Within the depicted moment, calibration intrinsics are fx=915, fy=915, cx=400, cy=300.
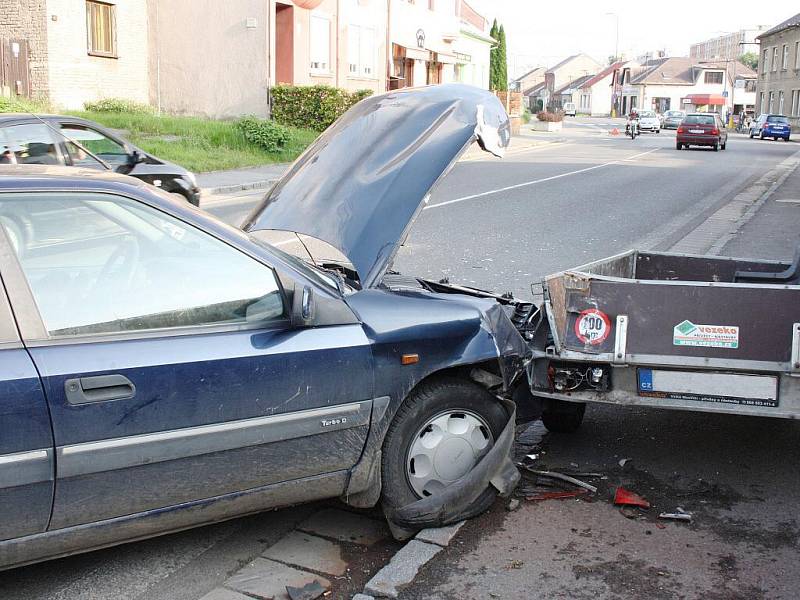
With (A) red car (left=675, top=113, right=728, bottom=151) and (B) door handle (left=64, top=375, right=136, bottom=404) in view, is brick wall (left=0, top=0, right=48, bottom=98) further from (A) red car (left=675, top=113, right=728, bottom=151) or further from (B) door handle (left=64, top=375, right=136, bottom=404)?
(A) red car (left=675, top=113, right=728, bottom=151)

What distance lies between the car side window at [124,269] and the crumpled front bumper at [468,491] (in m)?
→ 1.06

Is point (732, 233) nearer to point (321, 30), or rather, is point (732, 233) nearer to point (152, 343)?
point (152, 343)

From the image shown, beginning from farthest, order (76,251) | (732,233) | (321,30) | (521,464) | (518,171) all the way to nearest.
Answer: (321,30) → (518,171) → (732,233) → (521,464) → (76,251)

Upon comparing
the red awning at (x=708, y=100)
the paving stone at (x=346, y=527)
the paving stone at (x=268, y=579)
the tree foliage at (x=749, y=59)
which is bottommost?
the paving stone at (x=346, y=527)

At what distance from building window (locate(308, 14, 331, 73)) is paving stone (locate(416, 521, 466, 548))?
29326 millimetres

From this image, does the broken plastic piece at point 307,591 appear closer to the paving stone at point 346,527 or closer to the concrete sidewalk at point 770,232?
the paving stone at point 346,527

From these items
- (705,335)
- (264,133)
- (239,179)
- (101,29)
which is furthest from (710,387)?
(101,29)

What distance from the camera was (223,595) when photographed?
3574 millimetres

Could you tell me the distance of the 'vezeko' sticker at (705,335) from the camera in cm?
433

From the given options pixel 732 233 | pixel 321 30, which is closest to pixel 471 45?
pixel 321 30

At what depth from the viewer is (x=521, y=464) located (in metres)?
4.84

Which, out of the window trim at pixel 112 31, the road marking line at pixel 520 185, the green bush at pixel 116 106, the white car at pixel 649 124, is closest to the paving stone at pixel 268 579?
the road marking line at pixel 520 185

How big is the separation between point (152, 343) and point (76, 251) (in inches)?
19.9

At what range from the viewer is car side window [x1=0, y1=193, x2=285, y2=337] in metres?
3.27
